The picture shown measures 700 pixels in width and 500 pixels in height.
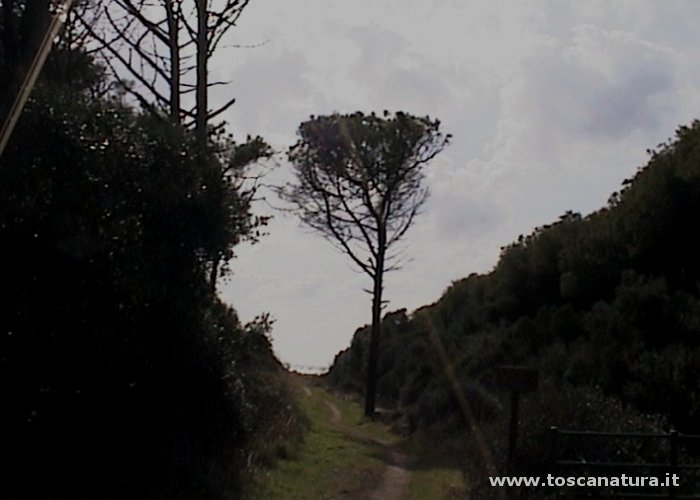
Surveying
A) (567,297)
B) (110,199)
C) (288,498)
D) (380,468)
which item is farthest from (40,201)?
(567,297)

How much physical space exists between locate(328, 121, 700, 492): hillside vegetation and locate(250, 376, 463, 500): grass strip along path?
4.28 ft

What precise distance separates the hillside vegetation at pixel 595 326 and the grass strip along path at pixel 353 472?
1304mm

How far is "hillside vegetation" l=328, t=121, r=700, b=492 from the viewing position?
1811cm

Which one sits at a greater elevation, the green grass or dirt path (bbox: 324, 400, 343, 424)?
dirt path (bbox: 324, 400, 343, 424)

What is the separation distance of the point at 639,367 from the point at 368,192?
1770 centimetres

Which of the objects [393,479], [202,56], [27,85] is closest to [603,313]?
[393,479]

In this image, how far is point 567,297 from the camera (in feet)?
93.7

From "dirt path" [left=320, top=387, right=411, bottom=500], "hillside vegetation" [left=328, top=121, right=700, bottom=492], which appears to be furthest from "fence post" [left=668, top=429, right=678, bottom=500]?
"dirt path" [left=320, top=387, right=411, bottom=500]

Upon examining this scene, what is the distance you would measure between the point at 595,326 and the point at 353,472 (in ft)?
23.3

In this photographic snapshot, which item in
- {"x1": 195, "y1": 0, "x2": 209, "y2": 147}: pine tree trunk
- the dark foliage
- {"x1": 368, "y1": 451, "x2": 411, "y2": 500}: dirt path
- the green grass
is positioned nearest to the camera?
the dark foliage

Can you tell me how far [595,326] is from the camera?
963 inches

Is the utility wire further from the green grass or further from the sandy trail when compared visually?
the sandy trail

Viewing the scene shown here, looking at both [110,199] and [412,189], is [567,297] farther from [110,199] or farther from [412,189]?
[110,199]

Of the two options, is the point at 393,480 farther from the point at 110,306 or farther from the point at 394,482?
the point at 110,306
